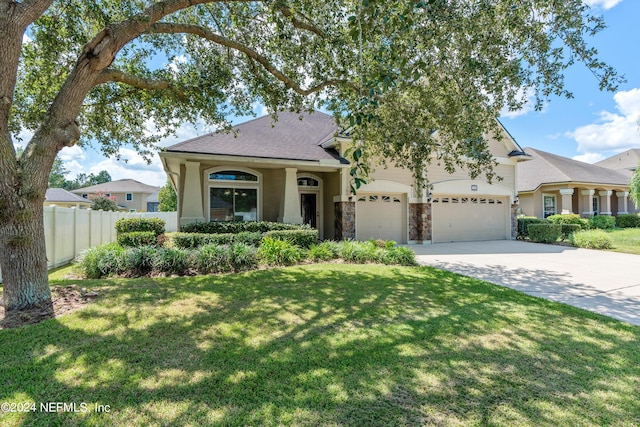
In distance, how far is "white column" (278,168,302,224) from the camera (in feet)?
40.2

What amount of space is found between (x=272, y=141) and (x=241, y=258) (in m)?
6.24

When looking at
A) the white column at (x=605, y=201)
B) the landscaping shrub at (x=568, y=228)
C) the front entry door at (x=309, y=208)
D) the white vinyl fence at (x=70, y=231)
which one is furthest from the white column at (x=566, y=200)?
the white vinyl fence at (x=70, y=231)

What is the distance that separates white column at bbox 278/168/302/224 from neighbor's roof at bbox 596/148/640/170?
34745mm

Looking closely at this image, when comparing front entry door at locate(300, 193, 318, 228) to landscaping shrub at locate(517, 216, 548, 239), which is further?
landscaping shrub at locate(517, 216, 548, 239)

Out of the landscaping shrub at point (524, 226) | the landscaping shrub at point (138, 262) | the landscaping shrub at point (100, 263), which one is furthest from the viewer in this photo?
the landscaping shrub at point (524, 226)

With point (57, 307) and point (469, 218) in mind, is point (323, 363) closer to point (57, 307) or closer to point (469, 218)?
point (57, 307)

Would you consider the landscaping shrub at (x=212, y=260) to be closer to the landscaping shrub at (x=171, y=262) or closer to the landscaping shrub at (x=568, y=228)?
the landscaping shrub at (x=171, y=262)

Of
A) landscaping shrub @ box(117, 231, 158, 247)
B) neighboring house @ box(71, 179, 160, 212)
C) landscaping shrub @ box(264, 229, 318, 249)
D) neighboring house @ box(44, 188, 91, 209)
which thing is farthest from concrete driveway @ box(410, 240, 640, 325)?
neighboring house @ box(71, 179, 160, 212)

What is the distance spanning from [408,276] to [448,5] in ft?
18.8

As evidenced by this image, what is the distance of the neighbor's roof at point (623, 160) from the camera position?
3034cm

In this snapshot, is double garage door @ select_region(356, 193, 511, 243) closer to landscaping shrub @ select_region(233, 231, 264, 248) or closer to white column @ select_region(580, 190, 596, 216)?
landscaping shrub @ select_region(233, 231, 264, 248)

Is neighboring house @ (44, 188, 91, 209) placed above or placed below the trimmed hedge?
above

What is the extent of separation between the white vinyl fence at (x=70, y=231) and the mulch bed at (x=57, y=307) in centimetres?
353

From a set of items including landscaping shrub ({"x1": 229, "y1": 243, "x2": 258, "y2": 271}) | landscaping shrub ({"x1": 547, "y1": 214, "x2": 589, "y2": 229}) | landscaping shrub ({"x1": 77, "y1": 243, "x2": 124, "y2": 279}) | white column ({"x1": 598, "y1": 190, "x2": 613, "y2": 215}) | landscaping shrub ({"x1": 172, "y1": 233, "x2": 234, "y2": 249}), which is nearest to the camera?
landscaping shrub ({"x1": 77, "y1": 243, "x2": 124, "y2": 279})
